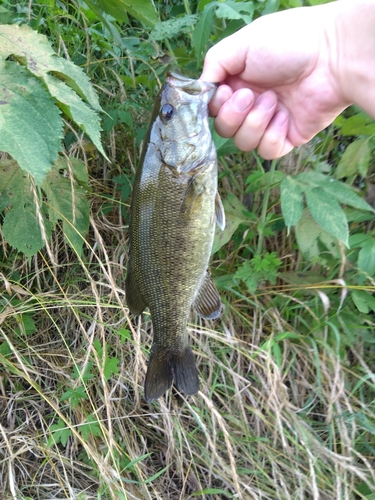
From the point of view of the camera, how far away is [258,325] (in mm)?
2068

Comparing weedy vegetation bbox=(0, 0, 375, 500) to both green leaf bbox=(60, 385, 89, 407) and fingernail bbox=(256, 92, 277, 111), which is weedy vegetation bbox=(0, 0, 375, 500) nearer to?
green leaf bbox=(60, 385, 89, 407)

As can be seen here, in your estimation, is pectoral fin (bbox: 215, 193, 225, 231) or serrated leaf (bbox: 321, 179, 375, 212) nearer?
pectoral fin (bbox: 215, 193, 225, 231)

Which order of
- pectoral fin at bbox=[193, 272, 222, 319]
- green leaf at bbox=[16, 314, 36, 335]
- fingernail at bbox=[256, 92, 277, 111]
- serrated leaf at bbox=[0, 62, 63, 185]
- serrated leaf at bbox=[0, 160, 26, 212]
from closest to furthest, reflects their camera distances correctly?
1. serrated leaf at bbox=[0, 62, 63, 185]
2. fingernail at bbox=[256, 92, 277, 111]
3. pectoral fin at bbox=[193, 272, 222, 319]
4. serrated leaf at bbox=[0, 160, 26, 212]
5. green leaf at bbox=[16, 314, 36, 335]

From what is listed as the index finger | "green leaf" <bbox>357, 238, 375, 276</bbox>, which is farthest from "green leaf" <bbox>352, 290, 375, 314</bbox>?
the index finger

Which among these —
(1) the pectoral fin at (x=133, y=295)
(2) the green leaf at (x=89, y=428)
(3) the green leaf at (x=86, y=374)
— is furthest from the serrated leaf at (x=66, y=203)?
(2) the green leaf at (x=89, y=428)

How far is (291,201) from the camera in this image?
1.55m

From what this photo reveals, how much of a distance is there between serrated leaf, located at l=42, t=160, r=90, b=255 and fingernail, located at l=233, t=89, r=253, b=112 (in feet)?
2.58

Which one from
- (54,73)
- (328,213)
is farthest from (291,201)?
(54,73)

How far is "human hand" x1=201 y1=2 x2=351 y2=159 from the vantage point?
4.52 ft

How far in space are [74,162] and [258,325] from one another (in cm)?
120

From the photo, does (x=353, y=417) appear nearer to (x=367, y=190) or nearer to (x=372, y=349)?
(x=372, y=349)

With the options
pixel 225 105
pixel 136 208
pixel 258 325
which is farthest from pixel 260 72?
pixel 258 325

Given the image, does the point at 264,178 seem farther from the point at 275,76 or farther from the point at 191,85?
the point at 191,85

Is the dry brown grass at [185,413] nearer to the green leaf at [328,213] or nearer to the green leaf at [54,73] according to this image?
the green leaf at [328,213]
